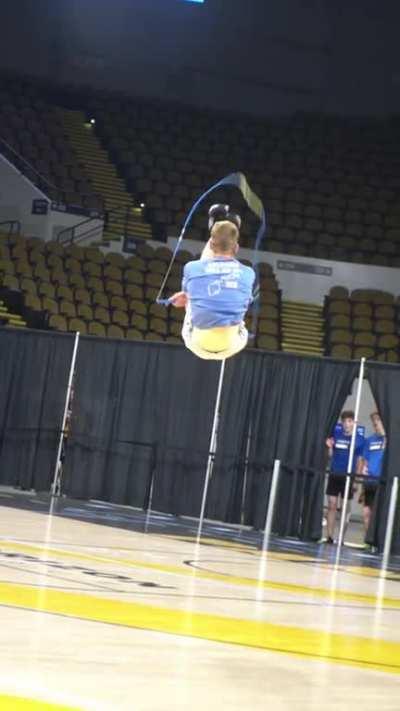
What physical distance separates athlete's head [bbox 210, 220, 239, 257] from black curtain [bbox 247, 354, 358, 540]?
29.4 feet

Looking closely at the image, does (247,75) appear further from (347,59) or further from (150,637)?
(150,637)

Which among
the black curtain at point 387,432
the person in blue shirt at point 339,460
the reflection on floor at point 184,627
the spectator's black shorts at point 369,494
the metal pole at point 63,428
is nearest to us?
the reflection on floor at point 184,627

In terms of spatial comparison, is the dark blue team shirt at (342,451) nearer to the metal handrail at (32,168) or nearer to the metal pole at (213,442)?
the metal pole at (213,442)

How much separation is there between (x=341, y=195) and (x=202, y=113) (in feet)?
15.9

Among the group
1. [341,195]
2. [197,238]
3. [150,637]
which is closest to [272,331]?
[197,238]

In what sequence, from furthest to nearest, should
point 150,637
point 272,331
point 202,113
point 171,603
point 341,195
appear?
point 202,113 → point 341,195 → point 272,331 → point 171,603 → point 150,637

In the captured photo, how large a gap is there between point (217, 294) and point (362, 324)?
20271 millimetres

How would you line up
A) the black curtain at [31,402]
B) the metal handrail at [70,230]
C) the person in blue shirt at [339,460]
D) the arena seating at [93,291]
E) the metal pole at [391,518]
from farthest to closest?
1. the metal handrail at [70,230]
2. the arena seating at [93,291]
3. the black curtain at [31,402]
4. the person in blue shirt at [339,460]
5. the metal pole at [391,518]

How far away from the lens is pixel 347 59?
3644 cm

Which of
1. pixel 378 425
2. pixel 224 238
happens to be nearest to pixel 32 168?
pixel 378 425

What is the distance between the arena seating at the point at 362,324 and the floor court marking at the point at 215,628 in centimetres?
2018

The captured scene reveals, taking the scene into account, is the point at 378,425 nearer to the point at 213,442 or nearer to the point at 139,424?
the point at 213,442

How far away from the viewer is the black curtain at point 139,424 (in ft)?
60.8

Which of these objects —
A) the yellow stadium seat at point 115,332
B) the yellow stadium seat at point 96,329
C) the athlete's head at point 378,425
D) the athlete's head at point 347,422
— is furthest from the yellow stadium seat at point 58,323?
the athlete's head at point 378,425
